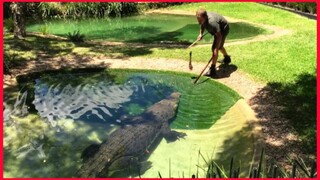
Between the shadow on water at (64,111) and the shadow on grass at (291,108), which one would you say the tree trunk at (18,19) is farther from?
the shadow on grass at (291,108)

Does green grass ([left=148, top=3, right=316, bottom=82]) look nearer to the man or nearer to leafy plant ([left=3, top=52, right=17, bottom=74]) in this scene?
the man

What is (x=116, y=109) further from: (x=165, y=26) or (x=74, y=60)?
(x=165, y=26)

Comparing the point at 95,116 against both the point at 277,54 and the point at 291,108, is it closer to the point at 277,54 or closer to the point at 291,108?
the point at 291,108

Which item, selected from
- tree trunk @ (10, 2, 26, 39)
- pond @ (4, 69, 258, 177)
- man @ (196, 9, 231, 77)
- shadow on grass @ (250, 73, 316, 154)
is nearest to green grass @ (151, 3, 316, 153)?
shadow on grass @ (250, 73, 316, 154)

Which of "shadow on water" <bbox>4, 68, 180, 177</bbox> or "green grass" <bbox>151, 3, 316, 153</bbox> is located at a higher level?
"green grass" <bbox>151, 3, 316, 153</bbox>

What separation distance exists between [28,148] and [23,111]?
1687 mm

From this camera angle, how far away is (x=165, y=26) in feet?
60.5

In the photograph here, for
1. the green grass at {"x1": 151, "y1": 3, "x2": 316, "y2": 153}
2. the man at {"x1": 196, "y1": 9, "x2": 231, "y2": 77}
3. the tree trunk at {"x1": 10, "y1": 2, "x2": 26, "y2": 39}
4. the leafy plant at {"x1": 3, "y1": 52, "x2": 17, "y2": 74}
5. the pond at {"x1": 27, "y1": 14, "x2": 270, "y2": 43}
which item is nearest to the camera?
the green grass at {"x1": 151, "y1": 3, "x2": 316, "y2": 153}

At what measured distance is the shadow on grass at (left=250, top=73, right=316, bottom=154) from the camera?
6582mm

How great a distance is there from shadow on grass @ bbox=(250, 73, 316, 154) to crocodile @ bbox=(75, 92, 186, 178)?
5.77 feet

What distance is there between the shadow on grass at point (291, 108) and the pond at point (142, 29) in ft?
18.1

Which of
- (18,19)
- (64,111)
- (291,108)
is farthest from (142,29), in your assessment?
(291,108)

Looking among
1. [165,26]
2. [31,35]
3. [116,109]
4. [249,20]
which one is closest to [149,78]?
[116,109]

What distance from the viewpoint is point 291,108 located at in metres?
7.59
